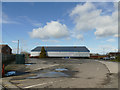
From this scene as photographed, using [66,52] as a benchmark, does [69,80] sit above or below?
above

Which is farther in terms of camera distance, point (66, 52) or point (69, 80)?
point (66, 52)

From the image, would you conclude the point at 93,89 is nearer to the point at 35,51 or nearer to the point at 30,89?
the point at 30,89

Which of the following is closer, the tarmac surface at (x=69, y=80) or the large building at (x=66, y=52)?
the tarmac surface at (x=69, y=80)

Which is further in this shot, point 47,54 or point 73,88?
point 47,54

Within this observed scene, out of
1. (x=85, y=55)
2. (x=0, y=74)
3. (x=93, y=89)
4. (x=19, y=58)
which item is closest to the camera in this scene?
(x=93, y=89)

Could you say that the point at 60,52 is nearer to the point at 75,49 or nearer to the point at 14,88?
the point at 75,49

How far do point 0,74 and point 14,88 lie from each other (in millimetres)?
4904

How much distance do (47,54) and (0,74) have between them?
7007 centimetres

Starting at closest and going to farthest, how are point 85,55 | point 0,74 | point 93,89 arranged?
1. point 93,89
2. point 0,74
3. point 85,55

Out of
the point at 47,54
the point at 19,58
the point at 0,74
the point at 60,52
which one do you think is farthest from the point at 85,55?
the point at 0,74

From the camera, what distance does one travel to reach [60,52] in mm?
80250

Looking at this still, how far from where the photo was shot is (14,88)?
6688 millimetres

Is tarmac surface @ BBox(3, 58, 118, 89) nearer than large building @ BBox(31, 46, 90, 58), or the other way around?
tarmac surface @ BBox(3, 58, 118, 89)

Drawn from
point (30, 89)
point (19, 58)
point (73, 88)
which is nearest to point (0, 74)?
point (30, 89)
